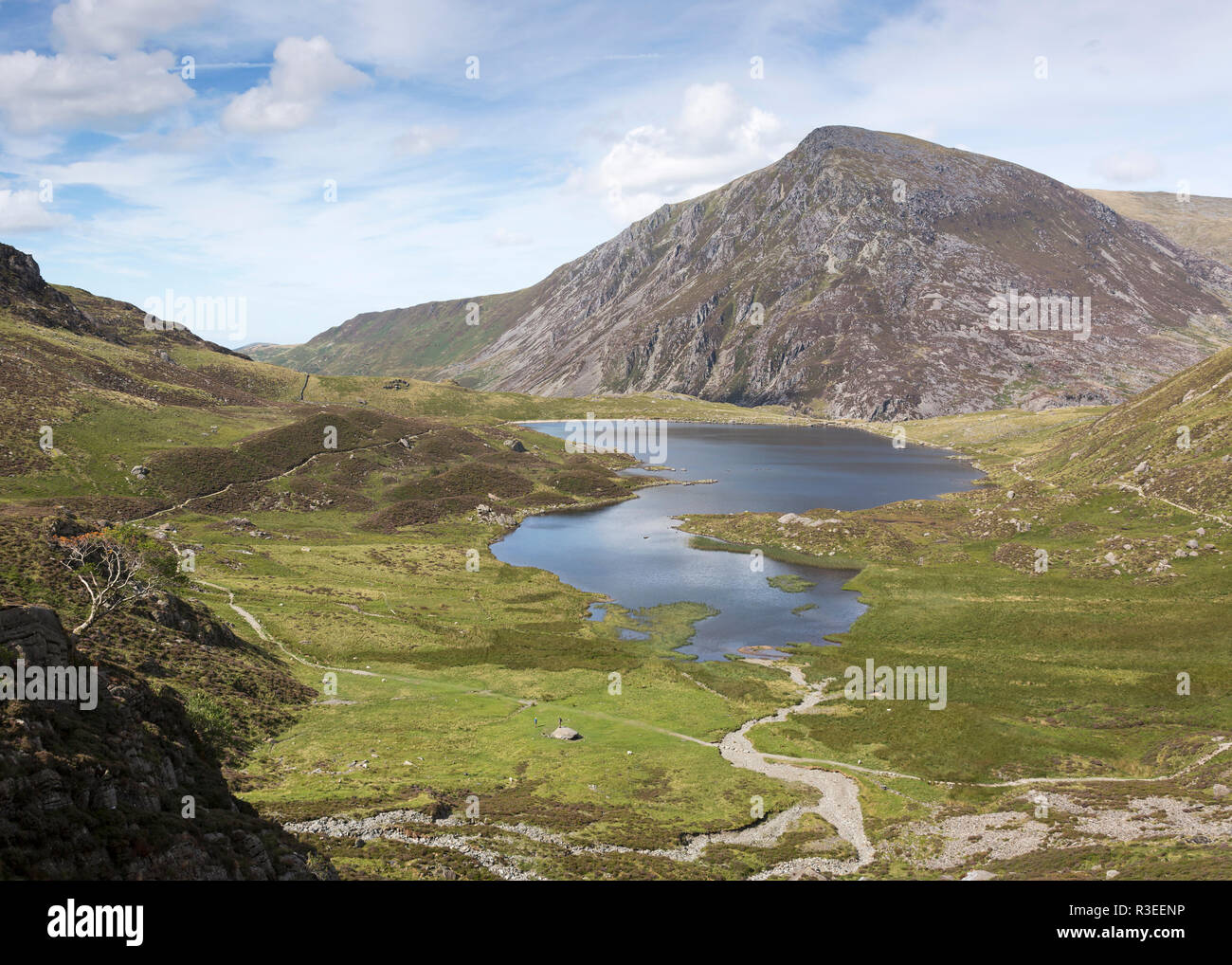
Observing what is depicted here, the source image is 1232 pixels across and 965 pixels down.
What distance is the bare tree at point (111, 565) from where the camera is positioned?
59.1 m

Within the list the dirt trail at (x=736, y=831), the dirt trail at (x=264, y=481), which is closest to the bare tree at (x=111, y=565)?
the dirt trail at (x=736, y=831)

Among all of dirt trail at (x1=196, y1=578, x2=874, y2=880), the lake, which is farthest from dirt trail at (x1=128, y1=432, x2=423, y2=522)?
dirt trail at (x1=196, y1=578, x2=874, y2=880)

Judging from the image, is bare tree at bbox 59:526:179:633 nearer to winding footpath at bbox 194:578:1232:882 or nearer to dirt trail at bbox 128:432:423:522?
winding footpath at bbox 194:578:1232:882

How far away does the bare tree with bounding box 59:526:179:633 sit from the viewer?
5912 cm

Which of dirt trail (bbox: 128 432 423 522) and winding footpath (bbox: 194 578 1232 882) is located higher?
dirt trail (bbox: 128 432 423 522)

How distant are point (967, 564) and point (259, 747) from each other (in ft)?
351

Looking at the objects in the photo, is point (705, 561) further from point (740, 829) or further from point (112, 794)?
point (112, 794)

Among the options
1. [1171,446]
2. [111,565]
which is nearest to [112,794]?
[111,565]

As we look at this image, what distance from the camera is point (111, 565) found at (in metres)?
60.7

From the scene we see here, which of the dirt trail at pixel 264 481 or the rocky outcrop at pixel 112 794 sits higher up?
the dirt trail at pixel 264 481

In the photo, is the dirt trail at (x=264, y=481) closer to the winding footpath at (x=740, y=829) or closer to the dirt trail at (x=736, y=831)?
the dirt trail at (x=736, y=831)
